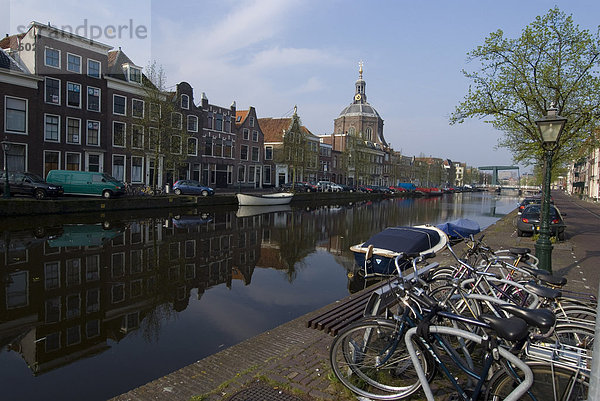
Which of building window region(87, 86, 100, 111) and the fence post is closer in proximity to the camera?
the fence post

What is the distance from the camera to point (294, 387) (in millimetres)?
3887

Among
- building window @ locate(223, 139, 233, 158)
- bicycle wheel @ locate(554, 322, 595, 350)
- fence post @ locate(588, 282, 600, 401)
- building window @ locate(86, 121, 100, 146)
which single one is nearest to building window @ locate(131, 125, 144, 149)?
building window @ locate(86, 121, 100, 146)

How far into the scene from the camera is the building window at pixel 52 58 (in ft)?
94.6

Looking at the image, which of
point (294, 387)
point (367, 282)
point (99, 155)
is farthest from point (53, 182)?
point (294, 387)

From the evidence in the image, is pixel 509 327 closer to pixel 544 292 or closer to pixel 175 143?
pixel 544 292

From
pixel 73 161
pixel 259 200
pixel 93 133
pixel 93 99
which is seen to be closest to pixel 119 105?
pixel 93 99

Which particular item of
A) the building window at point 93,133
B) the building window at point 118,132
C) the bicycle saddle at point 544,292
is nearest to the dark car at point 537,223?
the bicycle saddle at point 544,292

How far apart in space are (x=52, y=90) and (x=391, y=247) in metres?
29.4

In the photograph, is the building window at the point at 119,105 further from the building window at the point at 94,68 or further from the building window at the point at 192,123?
the building window at the point at 192,123

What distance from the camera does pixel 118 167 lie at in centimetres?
3353

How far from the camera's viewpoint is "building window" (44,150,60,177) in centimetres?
2898

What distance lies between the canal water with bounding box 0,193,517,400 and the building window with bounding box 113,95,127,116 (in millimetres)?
18369

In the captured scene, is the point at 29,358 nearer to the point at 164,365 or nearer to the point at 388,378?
the point at 164,365

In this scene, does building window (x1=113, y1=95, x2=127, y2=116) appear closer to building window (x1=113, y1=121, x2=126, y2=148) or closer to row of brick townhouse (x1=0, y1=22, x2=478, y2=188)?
row of brick townhouse (x1=0, y1=22, x2=478, y2=188)
